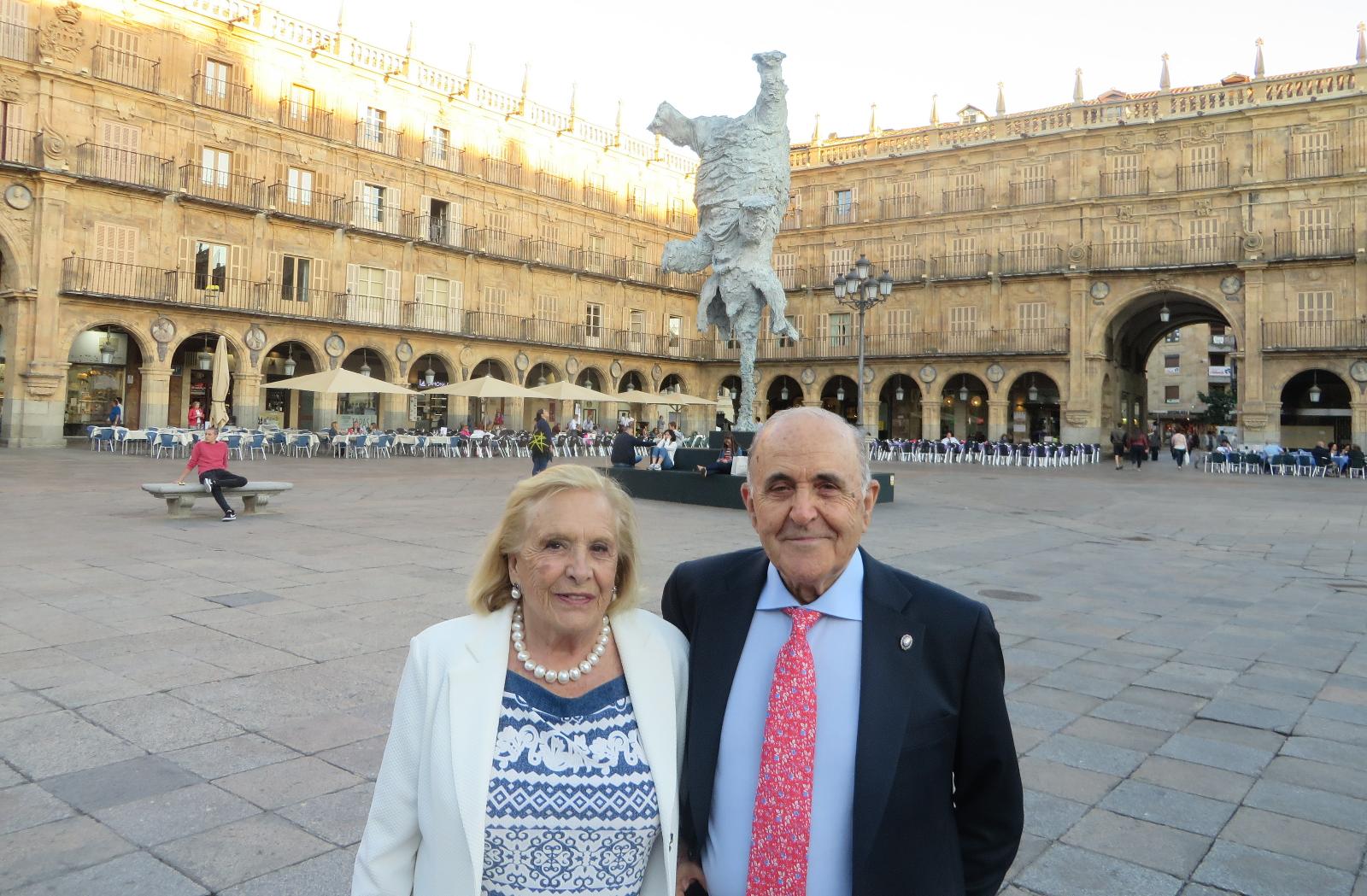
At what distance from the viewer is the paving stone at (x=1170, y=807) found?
2.96m

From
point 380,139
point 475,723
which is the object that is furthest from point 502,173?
point 475,723

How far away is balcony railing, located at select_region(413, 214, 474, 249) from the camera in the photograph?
30.1m

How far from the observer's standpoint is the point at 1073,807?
3.07 meters

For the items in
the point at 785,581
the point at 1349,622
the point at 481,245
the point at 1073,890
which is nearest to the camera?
the point at 785,581

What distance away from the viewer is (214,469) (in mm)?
9914

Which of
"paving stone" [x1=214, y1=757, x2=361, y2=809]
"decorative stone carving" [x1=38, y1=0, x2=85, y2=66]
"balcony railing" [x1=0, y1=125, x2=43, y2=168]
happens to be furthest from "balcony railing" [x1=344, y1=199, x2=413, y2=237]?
"paving stone" [x1=214, y1=757, x2=361, y2=809]

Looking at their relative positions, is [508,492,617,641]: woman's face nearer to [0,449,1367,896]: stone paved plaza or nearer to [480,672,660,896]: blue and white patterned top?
[480,672,660,896]: blue and white patterned top

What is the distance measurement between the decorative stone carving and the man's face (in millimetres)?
27434

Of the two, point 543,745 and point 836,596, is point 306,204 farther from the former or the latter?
point 836,596

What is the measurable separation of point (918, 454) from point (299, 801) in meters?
31.2

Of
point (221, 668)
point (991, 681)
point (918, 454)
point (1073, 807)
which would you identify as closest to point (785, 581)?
point (991, 681)

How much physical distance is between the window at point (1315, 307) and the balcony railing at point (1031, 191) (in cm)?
863

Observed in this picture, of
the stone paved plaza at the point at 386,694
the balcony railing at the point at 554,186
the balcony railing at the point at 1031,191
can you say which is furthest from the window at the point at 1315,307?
the balcony railing at the point at 554,186

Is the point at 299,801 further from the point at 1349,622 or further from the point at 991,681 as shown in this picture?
the point at 1349,622
